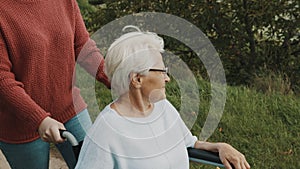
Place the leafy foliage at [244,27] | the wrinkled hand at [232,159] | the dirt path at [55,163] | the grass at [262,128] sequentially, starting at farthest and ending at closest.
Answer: the leafy foliage at [244,27] < the dirt path at [55,163] < the grass at [262,128] < the wrinkled hand at [232,159]

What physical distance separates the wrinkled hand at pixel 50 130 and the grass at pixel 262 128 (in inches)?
71.2

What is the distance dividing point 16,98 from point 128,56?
0.49 metres

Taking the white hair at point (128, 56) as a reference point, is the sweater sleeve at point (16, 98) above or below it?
below

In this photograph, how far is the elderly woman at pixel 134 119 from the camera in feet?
7.07

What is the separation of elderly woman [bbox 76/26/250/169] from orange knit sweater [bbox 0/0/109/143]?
0.25 m

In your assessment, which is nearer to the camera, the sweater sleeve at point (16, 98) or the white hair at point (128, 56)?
the white hair at point (128, 56)

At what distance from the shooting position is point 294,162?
4.44 metres

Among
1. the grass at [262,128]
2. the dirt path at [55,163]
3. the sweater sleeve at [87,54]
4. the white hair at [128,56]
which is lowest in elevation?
the dirt path at [55,163]

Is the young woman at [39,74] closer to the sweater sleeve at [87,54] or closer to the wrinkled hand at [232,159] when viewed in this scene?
the sweater sleeve at [87,54]

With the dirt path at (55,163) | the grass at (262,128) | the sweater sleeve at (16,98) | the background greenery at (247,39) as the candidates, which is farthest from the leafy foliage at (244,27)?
the sweater sleeve at (16,98)

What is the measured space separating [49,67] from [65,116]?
23cm

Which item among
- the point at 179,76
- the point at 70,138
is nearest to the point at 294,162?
the point at 179,76

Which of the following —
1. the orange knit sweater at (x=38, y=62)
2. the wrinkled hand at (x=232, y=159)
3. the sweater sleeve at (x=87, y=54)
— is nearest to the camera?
the wrinkled hand at (x=232, y=159)

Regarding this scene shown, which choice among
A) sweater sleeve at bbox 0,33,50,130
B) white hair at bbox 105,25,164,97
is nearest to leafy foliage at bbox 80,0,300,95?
sweater sleeve at bbox 0,33,50,130
